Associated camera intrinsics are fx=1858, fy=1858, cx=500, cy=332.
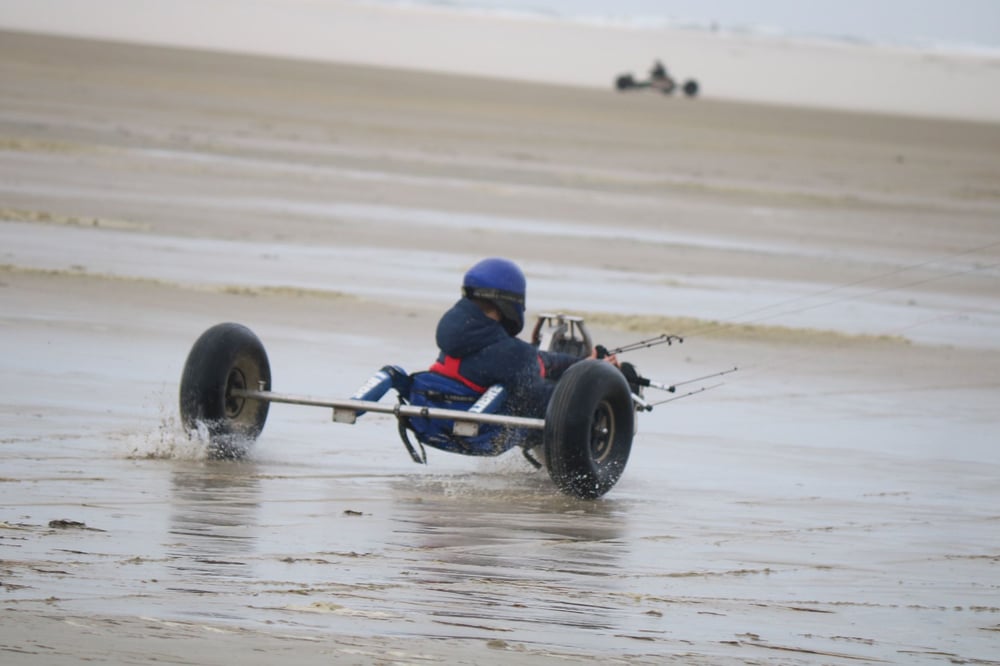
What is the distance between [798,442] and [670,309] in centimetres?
648

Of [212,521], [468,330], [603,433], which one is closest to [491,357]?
[468,330]

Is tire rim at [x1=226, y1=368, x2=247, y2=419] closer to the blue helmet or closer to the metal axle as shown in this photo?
the metal axle

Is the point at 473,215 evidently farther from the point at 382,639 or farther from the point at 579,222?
the point at 382,639

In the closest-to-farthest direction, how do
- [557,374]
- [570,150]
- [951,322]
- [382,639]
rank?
1. [382,639]
2. [557,374]
3. [951,322]
4. [570,150]

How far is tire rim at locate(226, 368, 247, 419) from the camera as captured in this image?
10.8 meters

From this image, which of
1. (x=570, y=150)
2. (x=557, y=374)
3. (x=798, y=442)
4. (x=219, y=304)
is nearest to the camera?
(x=557, y=374)

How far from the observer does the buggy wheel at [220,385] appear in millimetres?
10523

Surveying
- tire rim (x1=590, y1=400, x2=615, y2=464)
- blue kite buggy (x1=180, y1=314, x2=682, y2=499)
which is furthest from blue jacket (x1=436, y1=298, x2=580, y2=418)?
tire rim (x1=590, y1=400, x2=615, y2=464)

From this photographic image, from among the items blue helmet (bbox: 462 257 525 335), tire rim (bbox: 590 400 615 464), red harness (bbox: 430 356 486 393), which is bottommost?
tire rim (bbox: 590 400 615 464)

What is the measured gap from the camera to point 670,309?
760 inches

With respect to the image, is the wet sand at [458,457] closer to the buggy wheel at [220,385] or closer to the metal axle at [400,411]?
the buggy wheel at [220,385]

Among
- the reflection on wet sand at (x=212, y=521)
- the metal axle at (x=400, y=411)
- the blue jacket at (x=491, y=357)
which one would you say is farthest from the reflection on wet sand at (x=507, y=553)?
the reflection on wet sand at (x=212, y=521)

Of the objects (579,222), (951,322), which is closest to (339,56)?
(579,222)

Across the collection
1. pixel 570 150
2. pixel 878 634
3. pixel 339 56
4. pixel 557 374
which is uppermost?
pixel 339 56
